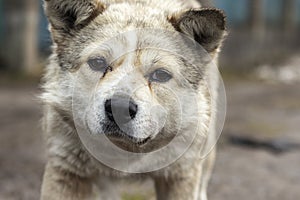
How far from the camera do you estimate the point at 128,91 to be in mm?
3527

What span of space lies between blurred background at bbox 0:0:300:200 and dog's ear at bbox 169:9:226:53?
3.64ft

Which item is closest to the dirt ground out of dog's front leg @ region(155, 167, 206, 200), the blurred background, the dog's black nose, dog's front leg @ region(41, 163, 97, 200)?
the blurred background

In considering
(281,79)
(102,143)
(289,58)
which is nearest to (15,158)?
(102,143)

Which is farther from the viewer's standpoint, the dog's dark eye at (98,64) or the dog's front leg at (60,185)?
the dog's front leg at (60,185)

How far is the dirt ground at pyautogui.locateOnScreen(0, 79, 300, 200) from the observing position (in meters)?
5.85

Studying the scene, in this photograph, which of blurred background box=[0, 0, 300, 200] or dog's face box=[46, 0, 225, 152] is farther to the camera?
blurred background box=[0, 0, 300, 200]

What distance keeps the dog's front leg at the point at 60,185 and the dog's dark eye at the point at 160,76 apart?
0.85 metres

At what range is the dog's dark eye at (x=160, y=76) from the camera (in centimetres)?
378

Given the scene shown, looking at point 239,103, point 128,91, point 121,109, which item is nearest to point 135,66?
point 128,91

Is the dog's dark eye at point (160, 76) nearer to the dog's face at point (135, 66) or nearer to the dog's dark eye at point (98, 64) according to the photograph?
the dog's face at point (135, 66)

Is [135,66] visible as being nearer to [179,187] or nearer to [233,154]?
[179,187]

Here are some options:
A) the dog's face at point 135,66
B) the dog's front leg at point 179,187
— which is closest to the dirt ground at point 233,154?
the dog's front leg at point 179,187

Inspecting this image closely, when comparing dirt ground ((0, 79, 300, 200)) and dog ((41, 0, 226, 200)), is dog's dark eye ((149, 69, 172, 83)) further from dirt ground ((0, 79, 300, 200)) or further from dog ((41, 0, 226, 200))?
dirt ground ((0, 79, 300, 200))

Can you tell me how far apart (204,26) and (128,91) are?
692mm
